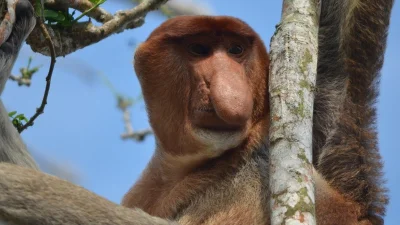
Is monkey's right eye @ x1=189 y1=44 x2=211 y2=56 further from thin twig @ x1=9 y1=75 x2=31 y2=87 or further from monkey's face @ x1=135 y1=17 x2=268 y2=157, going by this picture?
thin twig @ x1=9 y1=75 x2=31 y2=87

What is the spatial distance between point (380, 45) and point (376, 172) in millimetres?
1157

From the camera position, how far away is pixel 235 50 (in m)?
6.88

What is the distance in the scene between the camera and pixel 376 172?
22.6ft

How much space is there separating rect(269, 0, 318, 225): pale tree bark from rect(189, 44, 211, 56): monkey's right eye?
901 mm

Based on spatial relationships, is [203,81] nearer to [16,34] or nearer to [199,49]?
[199,49]

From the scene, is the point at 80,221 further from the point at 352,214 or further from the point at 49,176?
the point at 352,214

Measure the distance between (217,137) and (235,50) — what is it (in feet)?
2.84

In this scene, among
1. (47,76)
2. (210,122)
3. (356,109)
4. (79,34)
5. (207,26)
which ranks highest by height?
(207,26)

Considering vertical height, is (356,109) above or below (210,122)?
above

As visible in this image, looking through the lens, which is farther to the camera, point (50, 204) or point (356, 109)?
point (356, 109)

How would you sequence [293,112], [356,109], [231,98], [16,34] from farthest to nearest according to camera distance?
[356,109], [16,34], [231,98], [293,112]

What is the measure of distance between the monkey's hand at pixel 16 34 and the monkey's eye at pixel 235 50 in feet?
5.78

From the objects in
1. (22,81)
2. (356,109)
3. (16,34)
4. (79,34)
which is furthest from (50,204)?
(356,109)

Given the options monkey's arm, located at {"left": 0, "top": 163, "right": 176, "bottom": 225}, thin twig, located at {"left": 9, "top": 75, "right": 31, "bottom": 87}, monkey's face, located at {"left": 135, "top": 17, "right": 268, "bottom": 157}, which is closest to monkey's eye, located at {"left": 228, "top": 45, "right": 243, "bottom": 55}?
monkey's face, located at {"left": 135, "top": 17, "right": 268, "bottom": 157}
